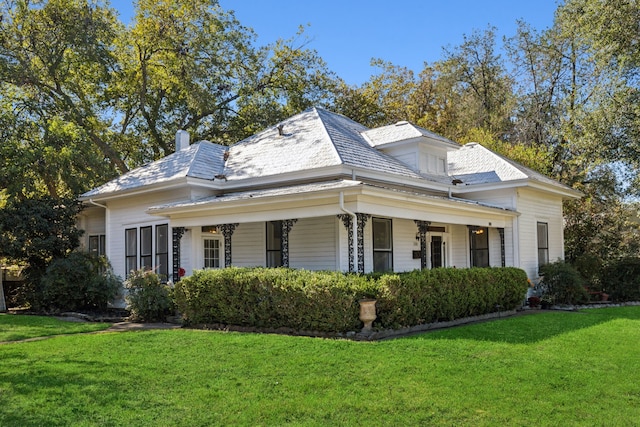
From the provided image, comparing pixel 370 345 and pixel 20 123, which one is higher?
pixel 20 123

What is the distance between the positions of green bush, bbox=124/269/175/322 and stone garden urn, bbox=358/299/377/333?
18.6 feet

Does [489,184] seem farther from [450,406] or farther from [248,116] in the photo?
[248,116]

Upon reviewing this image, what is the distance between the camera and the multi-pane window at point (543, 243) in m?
19.0

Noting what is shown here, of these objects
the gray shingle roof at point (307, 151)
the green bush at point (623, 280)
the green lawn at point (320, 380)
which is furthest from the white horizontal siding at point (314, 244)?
the green bush at point (623, 280)

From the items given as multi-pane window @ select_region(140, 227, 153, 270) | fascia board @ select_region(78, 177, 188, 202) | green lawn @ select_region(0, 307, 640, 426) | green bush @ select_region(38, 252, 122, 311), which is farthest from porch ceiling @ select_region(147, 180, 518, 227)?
green lawn @ select_region(0, 307, 640, 426)

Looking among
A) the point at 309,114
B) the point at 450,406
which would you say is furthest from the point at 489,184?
the point at 450,406

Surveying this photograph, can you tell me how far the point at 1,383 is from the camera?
7102 millimetres

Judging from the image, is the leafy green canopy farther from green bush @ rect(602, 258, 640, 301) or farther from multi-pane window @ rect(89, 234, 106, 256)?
green bush @ rect(602, 258, 640, 301)

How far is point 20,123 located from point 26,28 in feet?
21.1

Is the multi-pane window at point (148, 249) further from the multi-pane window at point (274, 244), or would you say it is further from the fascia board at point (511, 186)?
the fascia board at point (511, 186)

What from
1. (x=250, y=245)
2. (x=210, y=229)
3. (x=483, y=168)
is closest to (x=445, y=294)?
(x=250, y=245)

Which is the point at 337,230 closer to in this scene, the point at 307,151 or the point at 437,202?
the point at 437,202

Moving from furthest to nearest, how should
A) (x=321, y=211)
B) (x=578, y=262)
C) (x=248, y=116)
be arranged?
(x=248, y=116) < (x=578, y=262) < (x=321, y=211)

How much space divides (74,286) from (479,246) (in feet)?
42.5
